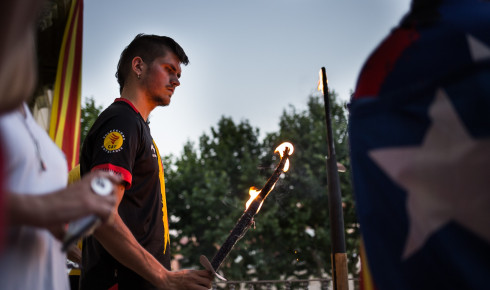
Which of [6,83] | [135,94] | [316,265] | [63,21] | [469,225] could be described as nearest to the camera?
[6,83]

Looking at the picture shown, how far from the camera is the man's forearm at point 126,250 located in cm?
162

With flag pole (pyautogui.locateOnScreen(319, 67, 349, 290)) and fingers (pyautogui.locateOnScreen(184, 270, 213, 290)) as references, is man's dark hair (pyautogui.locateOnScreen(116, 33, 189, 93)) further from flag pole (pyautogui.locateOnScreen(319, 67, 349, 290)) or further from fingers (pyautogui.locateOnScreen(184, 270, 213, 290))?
flag pole (pyautogui.locateOnScreen(319, 67, 349, 290))

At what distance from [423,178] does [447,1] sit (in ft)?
1.38

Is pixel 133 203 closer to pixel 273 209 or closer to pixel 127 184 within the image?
pixel 127 184

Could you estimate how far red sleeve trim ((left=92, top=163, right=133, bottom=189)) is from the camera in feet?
5.61

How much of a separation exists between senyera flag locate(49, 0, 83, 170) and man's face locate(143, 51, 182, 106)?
5706mm

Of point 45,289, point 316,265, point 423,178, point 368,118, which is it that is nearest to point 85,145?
point 45,289

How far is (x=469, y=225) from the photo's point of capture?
80 centimetres

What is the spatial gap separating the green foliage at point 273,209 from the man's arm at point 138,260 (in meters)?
19.6

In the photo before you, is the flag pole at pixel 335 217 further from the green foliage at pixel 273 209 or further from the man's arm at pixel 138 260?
the green foliage at pixel 273 209

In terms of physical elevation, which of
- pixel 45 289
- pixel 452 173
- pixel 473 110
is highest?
pixel 473 110

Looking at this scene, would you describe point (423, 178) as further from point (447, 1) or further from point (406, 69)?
point (447, 1)

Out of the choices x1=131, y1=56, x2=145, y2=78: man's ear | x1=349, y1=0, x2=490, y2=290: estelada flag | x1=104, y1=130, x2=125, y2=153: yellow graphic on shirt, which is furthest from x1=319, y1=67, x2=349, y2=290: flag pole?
x1=349, y1=0, x2=490, y2=290: estelada flag

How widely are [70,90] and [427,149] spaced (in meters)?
8.10
